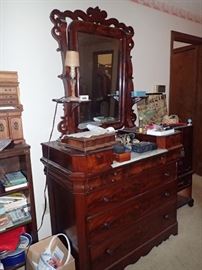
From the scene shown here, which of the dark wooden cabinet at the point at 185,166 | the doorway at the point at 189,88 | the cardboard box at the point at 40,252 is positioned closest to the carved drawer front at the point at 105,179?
the cardboard box at the point at 40,252

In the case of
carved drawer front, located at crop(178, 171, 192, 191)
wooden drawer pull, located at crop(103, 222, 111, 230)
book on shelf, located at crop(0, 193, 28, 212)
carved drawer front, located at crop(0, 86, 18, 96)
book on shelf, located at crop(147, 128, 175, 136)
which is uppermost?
carved drawer front, located at crop(0, 86, 18, 96)

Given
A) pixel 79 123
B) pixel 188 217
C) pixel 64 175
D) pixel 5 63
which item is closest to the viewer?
pixel 64 175

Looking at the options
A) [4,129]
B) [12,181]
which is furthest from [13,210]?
[4,129]

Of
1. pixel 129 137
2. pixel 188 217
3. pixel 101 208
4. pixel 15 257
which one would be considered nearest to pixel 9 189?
pixel 15 257

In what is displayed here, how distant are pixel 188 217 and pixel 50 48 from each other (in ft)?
7.36

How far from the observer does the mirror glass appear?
193cm

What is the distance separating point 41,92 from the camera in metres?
1.81

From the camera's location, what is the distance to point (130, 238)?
1797 mm

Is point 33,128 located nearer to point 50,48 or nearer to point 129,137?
point 50,48

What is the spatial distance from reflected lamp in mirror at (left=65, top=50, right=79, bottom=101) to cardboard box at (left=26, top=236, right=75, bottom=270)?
113 centimetres

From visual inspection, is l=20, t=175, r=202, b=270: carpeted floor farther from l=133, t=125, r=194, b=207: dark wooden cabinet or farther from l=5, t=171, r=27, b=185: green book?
l=5, t=171, r=27, b=185: green book

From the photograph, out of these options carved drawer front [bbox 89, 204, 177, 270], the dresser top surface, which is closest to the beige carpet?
carved drawer front [bbox 89, 204, 177, 270]

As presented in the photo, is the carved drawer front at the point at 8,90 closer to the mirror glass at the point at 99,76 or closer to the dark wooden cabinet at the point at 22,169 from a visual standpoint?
the dark wooden cabinet at the point at 22,169

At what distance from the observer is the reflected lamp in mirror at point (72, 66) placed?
1674mm
